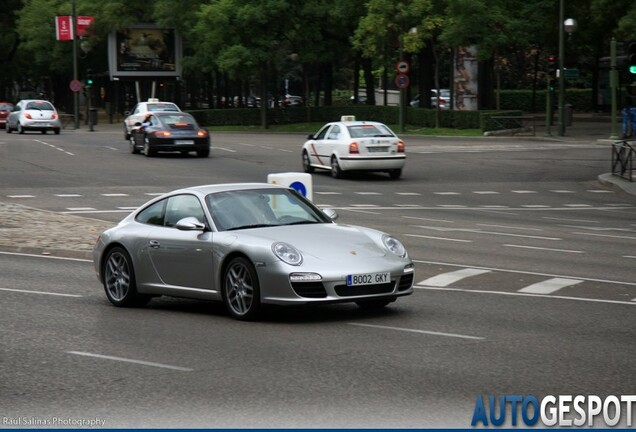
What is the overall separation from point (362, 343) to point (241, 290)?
188 cm

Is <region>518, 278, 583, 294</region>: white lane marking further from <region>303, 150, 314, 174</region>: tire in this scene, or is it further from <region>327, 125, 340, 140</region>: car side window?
<region>303, 150, 314, 174</region>: tire

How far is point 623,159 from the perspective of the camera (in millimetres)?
35656

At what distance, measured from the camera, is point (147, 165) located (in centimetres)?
4034

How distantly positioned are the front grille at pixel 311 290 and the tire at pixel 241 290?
16.0 inches

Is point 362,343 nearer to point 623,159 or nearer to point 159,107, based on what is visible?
point 623,159

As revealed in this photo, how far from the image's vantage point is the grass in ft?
199

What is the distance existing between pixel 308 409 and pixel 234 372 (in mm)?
1553

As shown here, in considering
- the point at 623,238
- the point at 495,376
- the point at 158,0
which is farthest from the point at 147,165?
the point at 158,0

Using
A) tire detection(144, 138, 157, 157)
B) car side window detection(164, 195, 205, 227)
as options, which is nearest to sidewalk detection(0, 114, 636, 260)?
car side window detection(164, 195, 205, 227)

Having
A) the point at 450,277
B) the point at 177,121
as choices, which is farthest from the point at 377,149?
the point at 450,277

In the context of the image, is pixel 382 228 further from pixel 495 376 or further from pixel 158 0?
pixel 158 0

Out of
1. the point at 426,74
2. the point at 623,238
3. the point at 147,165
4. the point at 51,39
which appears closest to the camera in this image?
the point at 623,238

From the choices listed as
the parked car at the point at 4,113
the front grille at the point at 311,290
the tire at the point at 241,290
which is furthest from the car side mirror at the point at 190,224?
the parked car at the point at 4,113

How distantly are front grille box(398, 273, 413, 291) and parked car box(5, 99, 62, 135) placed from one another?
1999 inches
